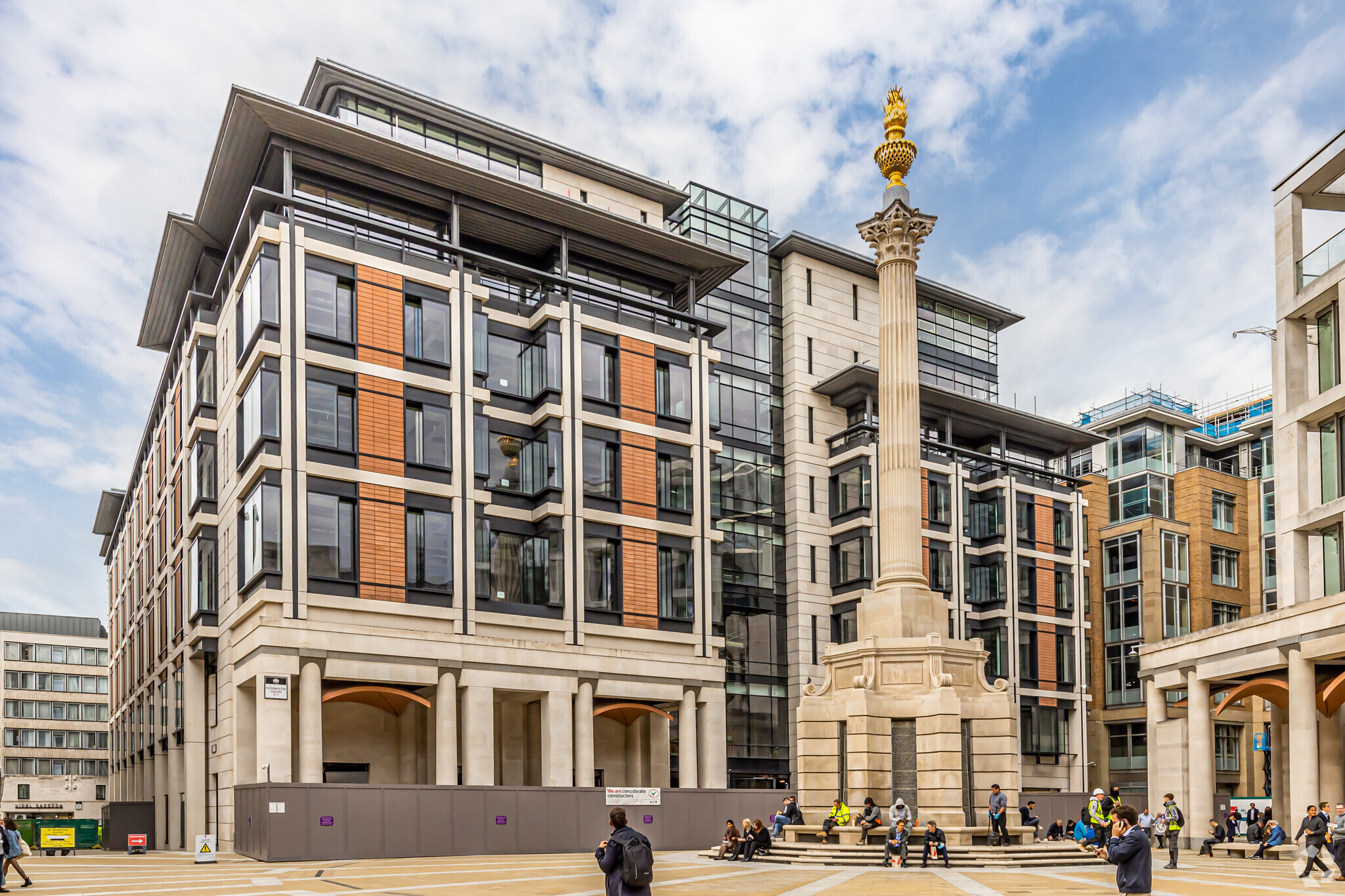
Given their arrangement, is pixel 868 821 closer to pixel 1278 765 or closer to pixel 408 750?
pixel 408 750

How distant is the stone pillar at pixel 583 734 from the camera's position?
50.4 m

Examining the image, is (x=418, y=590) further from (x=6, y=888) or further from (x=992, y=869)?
(x=992, y=869)

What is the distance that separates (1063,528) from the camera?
79.1 meters

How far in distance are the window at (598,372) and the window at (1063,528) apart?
3461 cm

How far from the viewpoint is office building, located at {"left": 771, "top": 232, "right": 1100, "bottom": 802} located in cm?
7000

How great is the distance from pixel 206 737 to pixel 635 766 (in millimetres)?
18466

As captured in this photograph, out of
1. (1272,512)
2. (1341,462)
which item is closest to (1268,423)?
(1272,512)

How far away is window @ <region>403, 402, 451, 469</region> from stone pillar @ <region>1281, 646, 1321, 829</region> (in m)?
30.1

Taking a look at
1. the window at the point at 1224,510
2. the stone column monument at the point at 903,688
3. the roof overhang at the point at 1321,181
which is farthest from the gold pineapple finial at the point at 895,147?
the window at the point at 1224,510

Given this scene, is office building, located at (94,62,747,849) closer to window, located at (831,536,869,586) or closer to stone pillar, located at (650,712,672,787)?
stone pillar, located at (650,712,672,787)

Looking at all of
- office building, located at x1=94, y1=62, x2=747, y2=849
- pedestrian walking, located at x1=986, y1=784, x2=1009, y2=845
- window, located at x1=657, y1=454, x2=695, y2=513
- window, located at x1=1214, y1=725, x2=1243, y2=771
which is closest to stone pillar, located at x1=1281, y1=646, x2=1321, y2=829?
pedestrian walking, located at x1=986, y1=784, x2=1009, y2=845

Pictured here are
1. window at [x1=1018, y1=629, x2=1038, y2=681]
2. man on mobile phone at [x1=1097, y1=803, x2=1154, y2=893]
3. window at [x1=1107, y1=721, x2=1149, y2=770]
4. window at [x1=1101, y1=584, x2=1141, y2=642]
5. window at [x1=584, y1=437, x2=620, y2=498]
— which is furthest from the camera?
window at [x1=1101, y1=584, x2=1141, y2=642]

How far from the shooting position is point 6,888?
90.5 feet

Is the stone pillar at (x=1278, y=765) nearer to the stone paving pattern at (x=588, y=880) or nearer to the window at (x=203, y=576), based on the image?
the stone paving pattern at (x=588, y=880)
